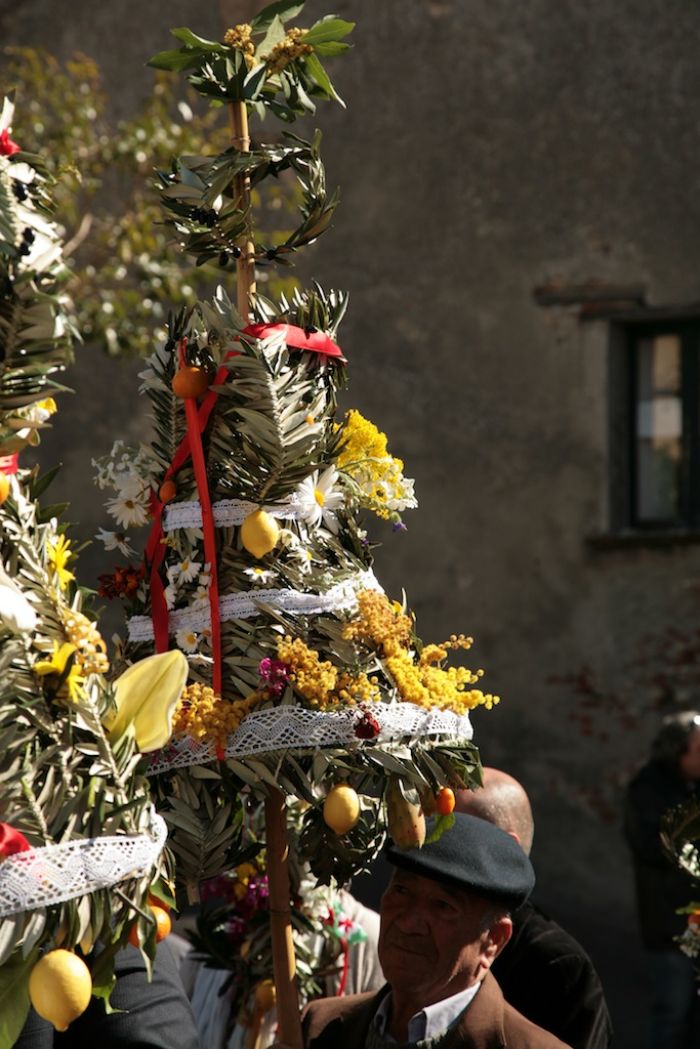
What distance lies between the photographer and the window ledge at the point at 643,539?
412 inches

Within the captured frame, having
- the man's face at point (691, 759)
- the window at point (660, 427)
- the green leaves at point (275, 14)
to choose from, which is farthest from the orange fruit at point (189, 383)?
the window at point (660, 427)

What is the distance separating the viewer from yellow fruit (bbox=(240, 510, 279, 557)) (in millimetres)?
2732

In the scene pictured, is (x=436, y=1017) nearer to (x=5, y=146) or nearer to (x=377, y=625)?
(x=377, y=625)

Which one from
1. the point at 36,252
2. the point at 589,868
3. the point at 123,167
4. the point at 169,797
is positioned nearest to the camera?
the point at 36,252

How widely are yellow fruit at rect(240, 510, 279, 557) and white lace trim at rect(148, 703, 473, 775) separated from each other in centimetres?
27

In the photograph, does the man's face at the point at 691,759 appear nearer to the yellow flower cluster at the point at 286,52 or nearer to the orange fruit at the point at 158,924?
the yellow flower cluster at the point at 286,52

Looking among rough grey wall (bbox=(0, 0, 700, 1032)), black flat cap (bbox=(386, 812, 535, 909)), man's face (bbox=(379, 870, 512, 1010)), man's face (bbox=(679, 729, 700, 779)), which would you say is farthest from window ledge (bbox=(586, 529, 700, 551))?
man's face (bbox=(379, 870, 512, 1010))

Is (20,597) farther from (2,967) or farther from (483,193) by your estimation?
(483,193)

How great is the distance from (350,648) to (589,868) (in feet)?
26.3

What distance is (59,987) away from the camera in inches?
84.3

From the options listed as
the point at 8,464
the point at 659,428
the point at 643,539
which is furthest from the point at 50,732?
the point at 659,428

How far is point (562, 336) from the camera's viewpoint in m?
10.8

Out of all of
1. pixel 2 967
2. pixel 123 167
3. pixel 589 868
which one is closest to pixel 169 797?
pixel 2 967

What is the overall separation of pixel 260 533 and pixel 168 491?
24 centimetres
